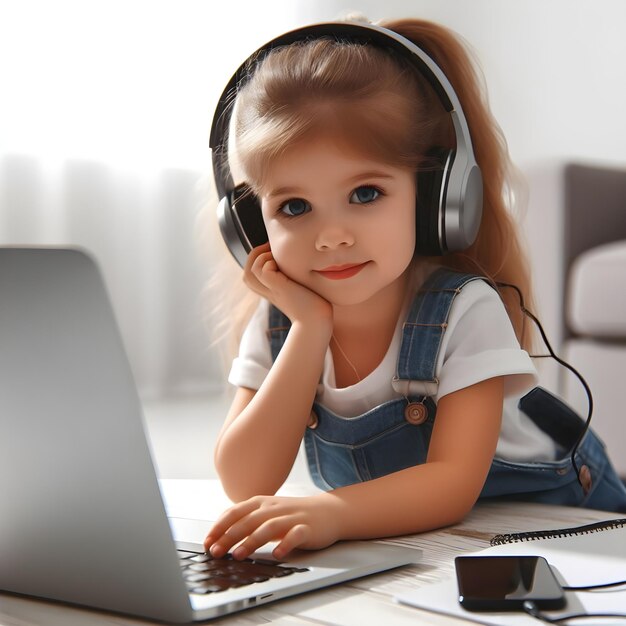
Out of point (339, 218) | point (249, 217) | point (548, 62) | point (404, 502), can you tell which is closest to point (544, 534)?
point (404, 502)

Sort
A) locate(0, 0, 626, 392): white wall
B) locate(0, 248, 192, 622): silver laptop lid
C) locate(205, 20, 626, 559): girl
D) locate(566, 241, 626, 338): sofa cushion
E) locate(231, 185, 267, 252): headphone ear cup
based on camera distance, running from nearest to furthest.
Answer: locate(0, 248, 192, 622): silver laptop lid → locate(205, 20, 626, 559): girl → locate(231, 185, 267, 252): headphone ear cup → locate(566, 241, 626, 338): sofa cushion → locate(0, 0, 626, 392): white wall

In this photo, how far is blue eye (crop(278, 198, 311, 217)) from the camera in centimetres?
79

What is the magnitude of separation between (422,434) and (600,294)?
1011 mm

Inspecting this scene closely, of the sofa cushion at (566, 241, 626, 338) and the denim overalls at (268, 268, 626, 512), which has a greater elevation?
the denim overalls at (268, 268, 626, 512)

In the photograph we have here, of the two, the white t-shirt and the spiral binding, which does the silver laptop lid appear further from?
the white t-shirt

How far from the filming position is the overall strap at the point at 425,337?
2.62 ft

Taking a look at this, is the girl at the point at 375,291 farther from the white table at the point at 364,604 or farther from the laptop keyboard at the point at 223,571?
Answer: the laptop keyboard at the point at 223,571

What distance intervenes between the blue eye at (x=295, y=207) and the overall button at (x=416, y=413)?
0.68ft

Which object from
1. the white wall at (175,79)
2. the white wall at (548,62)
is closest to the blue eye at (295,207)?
the white wall at (175,79)

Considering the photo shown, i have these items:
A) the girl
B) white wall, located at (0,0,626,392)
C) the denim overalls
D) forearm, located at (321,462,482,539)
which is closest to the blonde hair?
the girl

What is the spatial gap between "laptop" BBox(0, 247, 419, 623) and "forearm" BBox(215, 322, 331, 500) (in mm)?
317

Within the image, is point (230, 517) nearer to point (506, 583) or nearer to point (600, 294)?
point (506, 583)

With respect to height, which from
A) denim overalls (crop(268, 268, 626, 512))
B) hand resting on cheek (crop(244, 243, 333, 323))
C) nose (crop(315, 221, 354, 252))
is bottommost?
denim overalls (crop(268, 268, 626, 512))

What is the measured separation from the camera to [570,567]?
1.64 ft
